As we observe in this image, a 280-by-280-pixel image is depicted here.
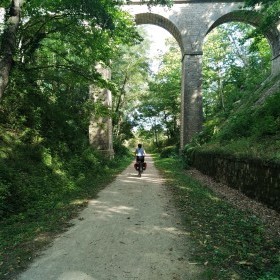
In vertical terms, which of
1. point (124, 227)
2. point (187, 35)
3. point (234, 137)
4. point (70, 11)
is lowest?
point (124, 227)

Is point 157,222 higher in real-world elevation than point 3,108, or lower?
lower

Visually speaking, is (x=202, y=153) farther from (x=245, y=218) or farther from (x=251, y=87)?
(x=251, y=87)

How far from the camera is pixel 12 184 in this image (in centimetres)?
657

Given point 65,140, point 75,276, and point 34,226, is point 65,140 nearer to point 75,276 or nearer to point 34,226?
point 34,226

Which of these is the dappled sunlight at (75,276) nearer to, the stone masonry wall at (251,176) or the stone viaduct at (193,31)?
the stone masonry wall at (251,176)

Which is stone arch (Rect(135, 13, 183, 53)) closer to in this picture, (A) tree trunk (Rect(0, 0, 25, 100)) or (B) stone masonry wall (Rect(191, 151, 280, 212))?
(B) stone masonry wall (Rect(191, 151, 280, 212))

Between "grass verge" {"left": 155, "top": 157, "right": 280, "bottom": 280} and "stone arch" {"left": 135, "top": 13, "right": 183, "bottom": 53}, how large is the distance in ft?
53.5

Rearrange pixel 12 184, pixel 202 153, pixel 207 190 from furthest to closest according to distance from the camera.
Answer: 1. pixel 202 153
2. pixel 207 190
3. pixel 12 184

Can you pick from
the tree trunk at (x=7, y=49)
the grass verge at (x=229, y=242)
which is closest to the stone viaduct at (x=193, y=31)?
the grass verge at (x=229, y=242)

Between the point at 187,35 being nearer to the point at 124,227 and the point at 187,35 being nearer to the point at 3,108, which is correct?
the point at 3,108

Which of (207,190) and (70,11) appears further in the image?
(207,190)

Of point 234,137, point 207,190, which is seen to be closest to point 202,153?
point 234,137

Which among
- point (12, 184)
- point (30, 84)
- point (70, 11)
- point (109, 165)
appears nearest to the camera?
point (12, 184)

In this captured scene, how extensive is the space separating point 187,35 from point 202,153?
1022 centimetres
